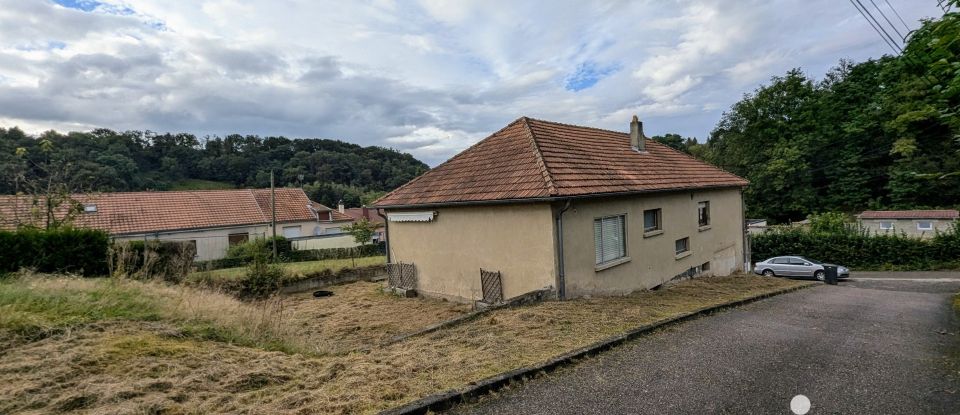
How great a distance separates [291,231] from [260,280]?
19523 mm

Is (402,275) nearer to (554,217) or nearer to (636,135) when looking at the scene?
(554,217)

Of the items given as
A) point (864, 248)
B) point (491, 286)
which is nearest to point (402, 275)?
point (491, 286)

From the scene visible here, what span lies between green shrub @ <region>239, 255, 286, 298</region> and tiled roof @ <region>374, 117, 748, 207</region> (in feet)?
15.5

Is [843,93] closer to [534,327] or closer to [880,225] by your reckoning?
[880,225]

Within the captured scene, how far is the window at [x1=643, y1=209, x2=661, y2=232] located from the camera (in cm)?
1206

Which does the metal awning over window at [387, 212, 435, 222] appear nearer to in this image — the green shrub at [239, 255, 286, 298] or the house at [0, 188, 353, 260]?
the green shrub at [239, 255, 286, 298]

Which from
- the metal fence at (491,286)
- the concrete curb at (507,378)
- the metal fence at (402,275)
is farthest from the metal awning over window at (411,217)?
the concrete curb at (507,378)

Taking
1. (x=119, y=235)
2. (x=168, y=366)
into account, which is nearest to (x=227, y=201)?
(x=119, y=235)

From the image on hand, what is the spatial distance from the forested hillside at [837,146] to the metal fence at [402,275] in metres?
44.1

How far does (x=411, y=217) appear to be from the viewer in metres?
12.4

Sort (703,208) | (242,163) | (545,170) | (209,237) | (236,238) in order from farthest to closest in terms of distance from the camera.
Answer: (242,163), (236,238), (209,237), (703,208), (545,170)

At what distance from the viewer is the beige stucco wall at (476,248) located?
9312mm

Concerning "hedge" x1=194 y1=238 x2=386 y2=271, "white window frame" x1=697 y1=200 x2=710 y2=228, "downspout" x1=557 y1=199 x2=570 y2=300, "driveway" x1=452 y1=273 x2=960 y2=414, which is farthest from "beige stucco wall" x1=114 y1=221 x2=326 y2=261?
"driveway" x1=452 y1=273 x2=960 y2=414

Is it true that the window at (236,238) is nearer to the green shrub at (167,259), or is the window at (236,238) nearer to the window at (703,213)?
the green shrub at (167,259)
